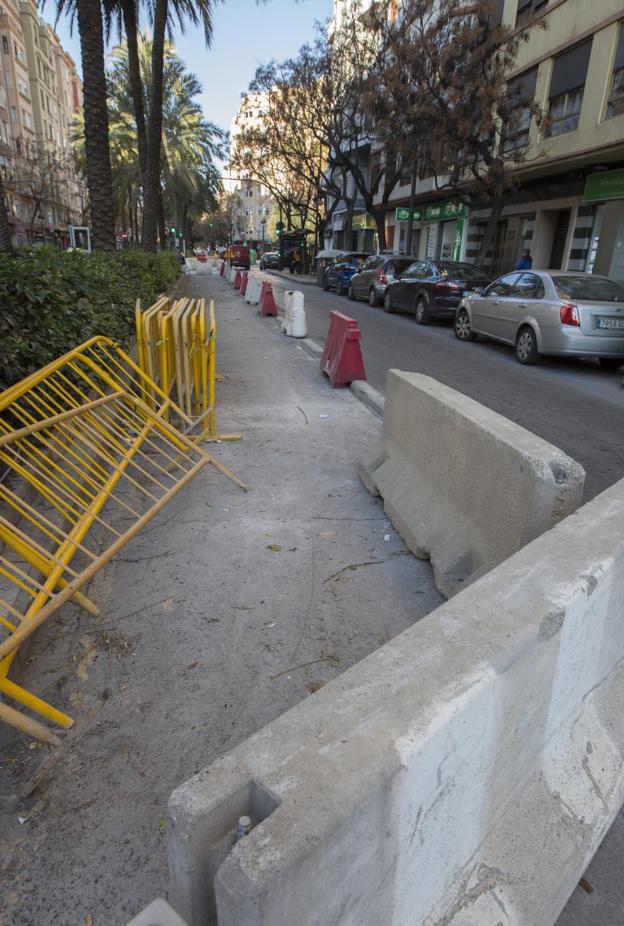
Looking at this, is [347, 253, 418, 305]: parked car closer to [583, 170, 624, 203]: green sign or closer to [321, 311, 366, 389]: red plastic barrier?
[583, 170, 624, 203]: green sign

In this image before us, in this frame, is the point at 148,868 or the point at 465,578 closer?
the point at 148,868

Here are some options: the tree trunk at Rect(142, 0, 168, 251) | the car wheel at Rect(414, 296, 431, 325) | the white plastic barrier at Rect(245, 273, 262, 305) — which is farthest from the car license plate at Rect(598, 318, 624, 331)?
the tree trunk at Rect(142, 0, 168, 251)

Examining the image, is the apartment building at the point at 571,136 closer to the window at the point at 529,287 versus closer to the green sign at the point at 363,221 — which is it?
the window at the point at 529,287

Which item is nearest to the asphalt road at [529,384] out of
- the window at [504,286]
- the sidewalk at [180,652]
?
the window at [504,286]

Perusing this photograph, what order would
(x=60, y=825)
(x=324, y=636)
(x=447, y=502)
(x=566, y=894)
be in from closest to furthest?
(x=566, y=894) < (x=60, y=825) < (x=324, y=636) < (x=447, y=502)

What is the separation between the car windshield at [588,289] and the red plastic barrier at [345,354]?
172 inches

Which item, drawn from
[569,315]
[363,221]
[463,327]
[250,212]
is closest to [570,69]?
[463,327]

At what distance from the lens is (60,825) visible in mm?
2176

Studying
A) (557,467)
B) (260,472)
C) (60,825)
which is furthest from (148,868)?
(260,472)

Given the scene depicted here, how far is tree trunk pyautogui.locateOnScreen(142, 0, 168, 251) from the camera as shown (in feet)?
58.9

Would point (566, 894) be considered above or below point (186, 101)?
below

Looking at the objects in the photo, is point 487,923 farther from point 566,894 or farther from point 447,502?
point 447,502

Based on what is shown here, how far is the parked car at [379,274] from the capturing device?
20.2 meters

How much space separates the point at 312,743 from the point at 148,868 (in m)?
1.09
